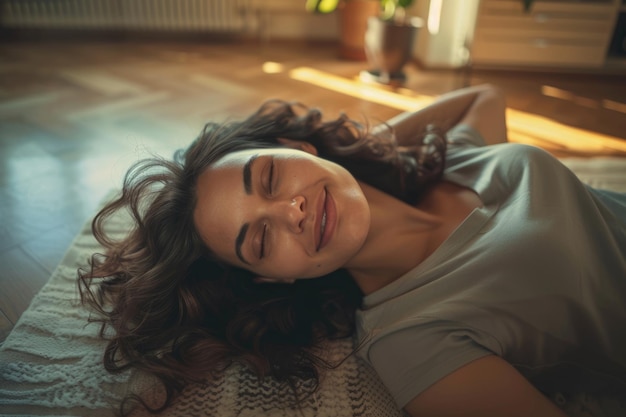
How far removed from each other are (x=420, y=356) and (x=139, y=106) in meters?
2.04

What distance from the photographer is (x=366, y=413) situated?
0.86 metres

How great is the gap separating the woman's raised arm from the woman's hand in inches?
30.7

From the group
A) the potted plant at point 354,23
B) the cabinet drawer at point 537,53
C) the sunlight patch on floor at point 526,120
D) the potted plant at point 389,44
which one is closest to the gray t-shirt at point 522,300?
the sunlight patch on floor at point 526,120

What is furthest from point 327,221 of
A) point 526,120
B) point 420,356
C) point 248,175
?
point 526,120

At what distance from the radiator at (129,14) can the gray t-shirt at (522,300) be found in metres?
3.11

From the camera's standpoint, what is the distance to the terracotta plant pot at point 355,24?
3.14 meters

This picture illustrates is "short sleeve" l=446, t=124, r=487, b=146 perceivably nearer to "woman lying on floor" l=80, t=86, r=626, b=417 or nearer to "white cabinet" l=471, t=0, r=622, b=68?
"woman lying on floor" l=80, t=86, r=626, b=417

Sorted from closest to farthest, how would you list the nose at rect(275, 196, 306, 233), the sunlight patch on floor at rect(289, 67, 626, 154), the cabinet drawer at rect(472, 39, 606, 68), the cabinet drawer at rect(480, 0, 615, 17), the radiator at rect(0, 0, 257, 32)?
the nose at rect(275, 196, 306, 233), the sunlight patch on floor at rect(289, 67, 626, 154), the cabinet drawer at rect(480, 0, 615, 17), the cabinet drawer at rect(472, 39, 606, 68), the radiator at rect(0, 0, 257, 32)

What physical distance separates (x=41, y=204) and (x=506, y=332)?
1.38 meters

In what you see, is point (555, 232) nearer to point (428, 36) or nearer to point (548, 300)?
point (548, 300)

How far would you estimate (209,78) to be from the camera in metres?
2.84

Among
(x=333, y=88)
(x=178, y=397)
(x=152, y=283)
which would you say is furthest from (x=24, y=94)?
(x=178, y=397)

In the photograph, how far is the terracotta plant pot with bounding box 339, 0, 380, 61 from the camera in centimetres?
314

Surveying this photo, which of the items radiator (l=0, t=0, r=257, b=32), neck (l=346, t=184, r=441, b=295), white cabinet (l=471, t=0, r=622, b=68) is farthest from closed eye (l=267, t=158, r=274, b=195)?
radiator (l=0, t=0, r=257, b=32)
